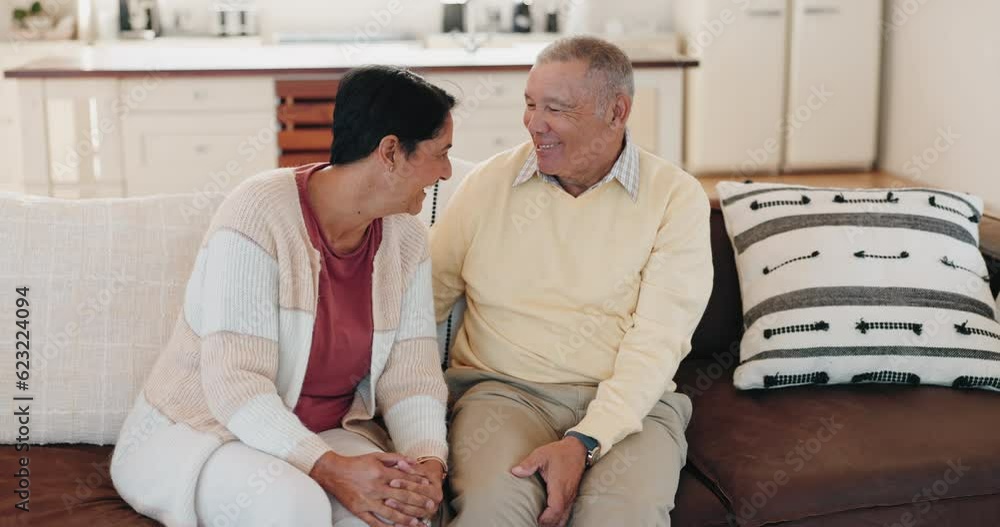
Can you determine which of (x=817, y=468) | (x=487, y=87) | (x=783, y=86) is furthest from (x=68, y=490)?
(x=783, y=86)

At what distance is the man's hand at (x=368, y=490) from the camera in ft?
5.39

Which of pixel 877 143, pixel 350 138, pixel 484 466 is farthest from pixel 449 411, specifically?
pixel 877 143

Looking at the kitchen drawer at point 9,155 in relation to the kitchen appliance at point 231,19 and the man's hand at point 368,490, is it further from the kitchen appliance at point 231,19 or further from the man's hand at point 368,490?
the man's hand at point 368,490

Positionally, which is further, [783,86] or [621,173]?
[783,86]

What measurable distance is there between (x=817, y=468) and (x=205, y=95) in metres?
3.01

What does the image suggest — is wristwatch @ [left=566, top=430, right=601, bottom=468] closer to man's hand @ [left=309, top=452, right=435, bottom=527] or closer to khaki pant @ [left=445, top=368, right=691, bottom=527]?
khaki pant @ [left=445, top=368, right=691, bottom=527]

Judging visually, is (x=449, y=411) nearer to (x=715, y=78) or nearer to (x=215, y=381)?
(x=215, y=381)

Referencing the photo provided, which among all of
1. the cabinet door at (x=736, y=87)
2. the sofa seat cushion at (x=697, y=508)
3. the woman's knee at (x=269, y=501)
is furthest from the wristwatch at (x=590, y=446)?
the cabinet door at (x=736, y=87)

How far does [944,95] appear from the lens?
565 cm

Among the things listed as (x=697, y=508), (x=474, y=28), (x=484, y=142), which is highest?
(x=474, y=28)

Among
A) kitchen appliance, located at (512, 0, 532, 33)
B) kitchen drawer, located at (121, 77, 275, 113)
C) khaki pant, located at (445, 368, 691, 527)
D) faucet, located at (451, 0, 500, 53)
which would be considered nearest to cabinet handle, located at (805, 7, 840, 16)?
kitchen appliance, located at (512, 0, 532, 33)

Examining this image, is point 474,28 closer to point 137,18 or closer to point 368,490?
point 137,18

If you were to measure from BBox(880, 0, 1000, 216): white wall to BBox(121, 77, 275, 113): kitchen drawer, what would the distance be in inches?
130

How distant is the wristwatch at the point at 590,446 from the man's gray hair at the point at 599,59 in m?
0.60
